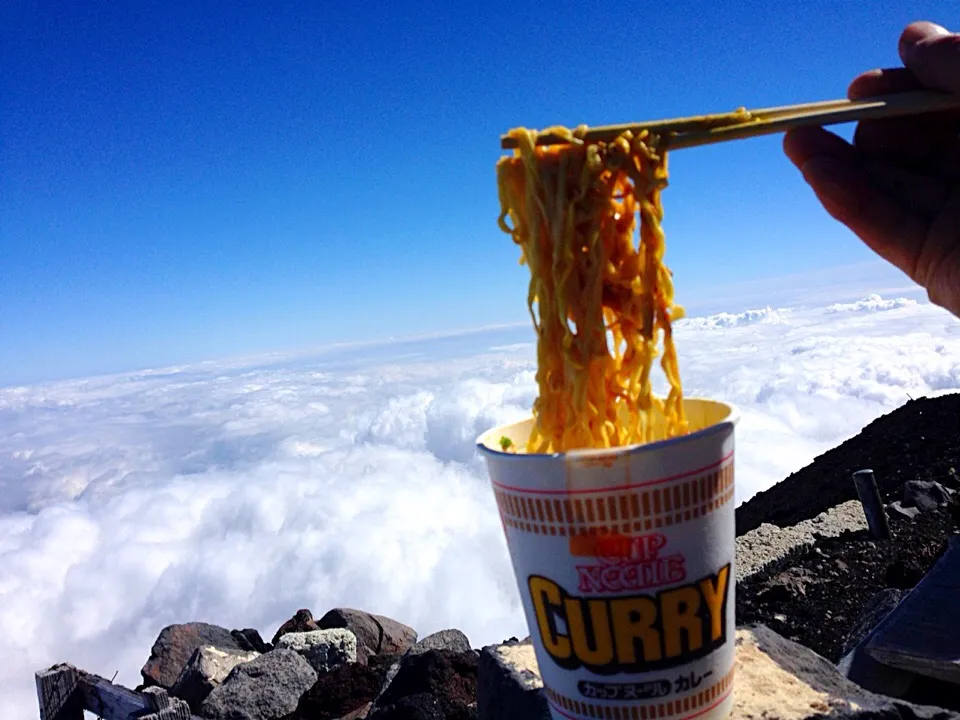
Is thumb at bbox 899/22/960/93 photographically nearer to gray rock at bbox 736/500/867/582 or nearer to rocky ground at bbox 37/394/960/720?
rocky ground at bbox 37/394/960/720

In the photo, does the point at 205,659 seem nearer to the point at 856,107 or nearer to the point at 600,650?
the point at 600,650

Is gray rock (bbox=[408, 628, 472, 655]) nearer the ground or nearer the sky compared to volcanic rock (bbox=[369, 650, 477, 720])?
nearer the ground

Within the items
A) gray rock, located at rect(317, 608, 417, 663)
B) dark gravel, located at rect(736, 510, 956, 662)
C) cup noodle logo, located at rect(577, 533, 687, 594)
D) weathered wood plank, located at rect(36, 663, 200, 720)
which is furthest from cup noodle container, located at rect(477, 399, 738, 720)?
gray rock, located at rect(317, 608, 417, 663)

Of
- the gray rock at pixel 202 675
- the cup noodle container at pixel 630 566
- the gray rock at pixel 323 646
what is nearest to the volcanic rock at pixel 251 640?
the gray rock at pixel 202 675

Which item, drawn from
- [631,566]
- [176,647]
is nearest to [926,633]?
[631,566]

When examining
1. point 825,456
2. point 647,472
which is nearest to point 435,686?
point 647,472
